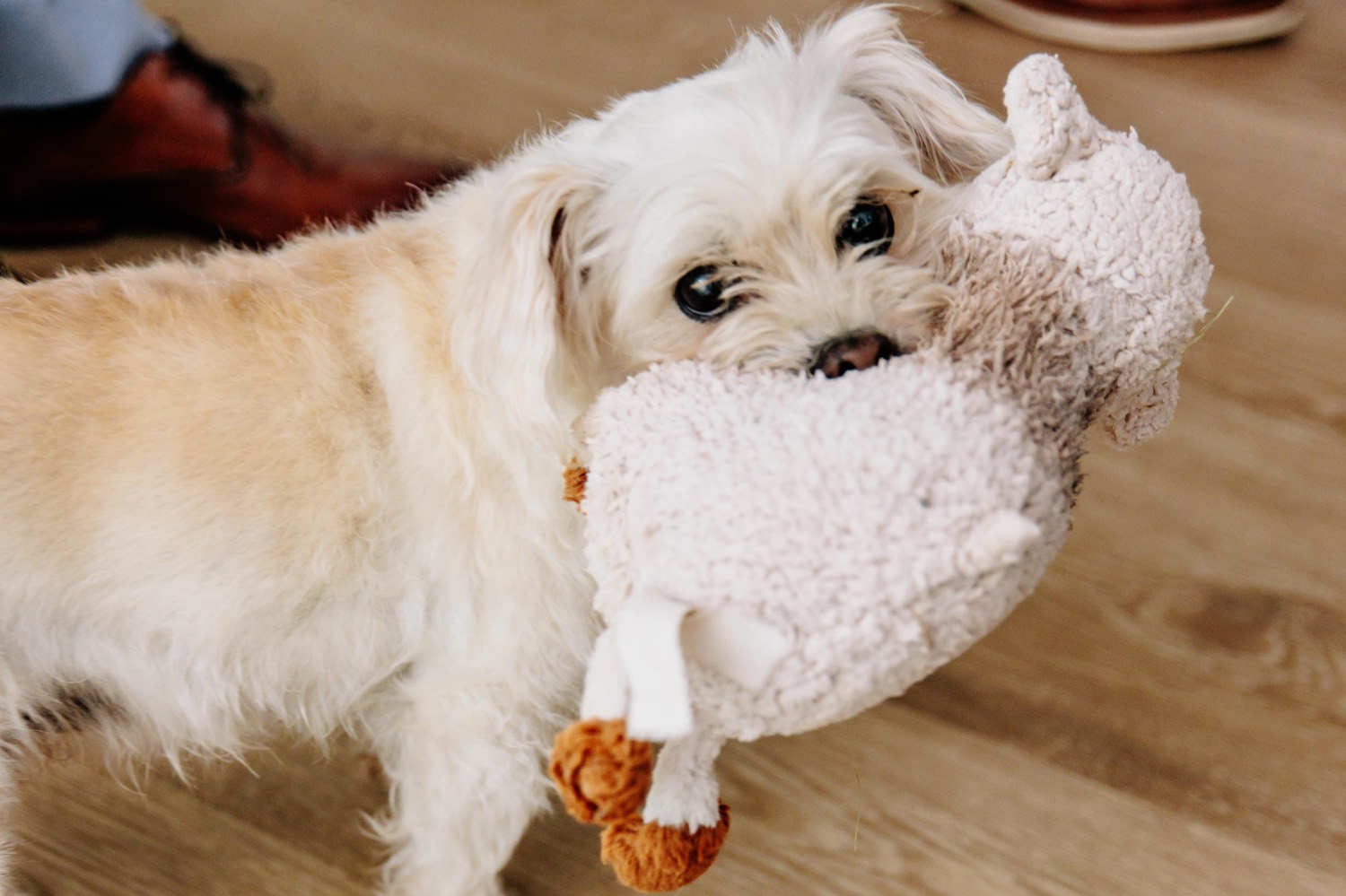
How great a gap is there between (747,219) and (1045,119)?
214mm

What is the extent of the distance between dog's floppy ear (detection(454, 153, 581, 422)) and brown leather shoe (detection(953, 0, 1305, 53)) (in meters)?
1.62

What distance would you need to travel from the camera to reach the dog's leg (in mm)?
915

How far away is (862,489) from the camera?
1.98 feet

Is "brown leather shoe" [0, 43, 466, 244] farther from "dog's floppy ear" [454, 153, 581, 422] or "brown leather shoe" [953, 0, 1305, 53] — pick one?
"brown leather shoe" [953, 0, 1305, 53]

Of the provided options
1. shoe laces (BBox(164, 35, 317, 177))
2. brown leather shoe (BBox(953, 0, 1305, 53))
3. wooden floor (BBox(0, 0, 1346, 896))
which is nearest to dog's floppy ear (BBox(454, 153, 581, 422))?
wooden floor (BBox(0, 0, 1346, 896))

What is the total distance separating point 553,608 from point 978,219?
1.48ft

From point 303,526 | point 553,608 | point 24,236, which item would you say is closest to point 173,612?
point 303,526

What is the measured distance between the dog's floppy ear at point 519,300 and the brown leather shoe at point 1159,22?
1.62 m

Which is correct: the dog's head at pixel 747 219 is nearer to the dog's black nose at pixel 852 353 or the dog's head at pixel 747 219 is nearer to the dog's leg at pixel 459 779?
the dog's black nose at pixel 852 353

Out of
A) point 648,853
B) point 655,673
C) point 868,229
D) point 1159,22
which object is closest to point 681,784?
point 648,853

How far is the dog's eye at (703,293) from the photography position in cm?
82

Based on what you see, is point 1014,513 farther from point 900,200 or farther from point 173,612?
point 173,612

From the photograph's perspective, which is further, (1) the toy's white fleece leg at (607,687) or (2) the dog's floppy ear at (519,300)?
(2) the dog's floppy ear at (519,300)

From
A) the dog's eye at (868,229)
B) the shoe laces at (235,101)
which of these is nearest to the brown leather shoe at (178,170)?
the shoe laces at (235,101)
